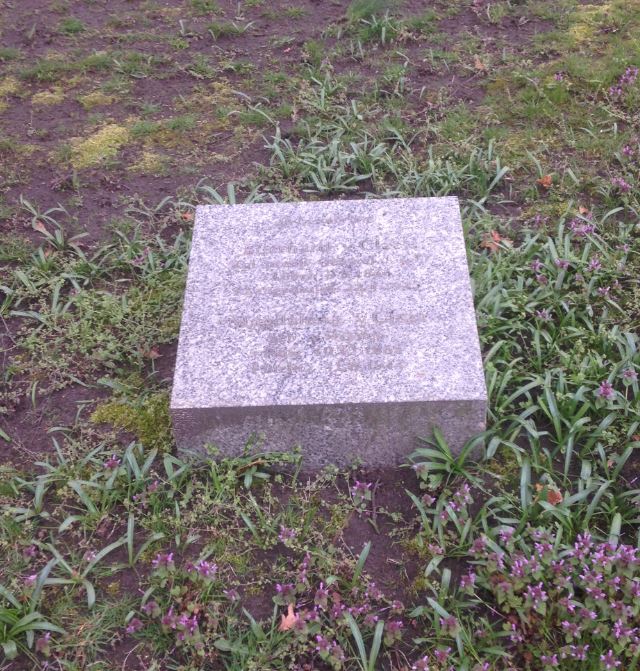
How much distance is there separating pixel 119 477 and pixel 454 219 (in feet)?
6.12

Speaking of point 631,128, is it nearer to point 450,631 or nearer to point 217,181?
point 217,181

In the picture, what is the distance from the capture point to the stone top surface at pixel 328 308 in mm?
2885

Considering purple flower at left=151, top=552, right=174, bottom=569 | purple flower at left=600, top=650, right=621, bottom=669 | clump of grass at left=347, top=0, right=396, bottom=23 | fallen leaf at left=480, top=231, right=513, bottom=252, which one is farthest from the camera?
clump of grass at left=347, top=0, right=396, bottom=23

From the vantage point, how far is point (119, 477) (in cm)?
309

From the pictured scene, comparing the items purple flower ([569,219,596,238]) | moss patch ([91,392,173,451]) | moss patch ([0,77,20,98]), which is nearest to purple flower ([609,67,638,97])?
purple flower ([569,219,596,238])

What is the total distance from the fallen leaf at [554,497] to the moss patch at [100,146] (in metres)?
3.52

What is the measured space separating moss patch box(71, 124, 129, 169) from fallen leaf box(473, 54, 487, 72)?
2.54m

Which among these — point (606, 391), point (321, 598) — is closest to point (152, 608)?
point (321, 598)

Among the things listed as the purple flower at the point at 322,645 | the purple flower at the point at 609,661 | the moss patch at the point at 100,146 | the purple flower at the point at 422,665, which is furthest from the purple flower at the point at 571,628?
the moss patch at the point at 100,146

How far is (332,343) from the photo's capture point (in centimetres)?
300

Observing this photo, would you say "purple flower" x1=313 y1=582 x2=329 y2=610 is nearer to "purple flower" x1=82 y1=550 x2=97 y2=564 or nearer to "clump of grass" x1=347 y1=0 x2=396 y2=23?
"purple flower" x1=82 y1=550 x2=97 y2=564

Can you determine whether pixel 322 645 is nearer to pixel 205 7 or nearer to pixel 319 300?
pixel 319 300

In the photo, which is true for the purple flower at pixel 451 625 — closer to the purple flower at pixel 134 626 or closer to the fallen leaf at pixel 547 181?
the purple flower at pixel 134 626

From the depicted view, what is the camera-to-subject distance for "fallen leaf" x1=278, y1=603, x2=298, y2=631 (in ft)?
8.55
